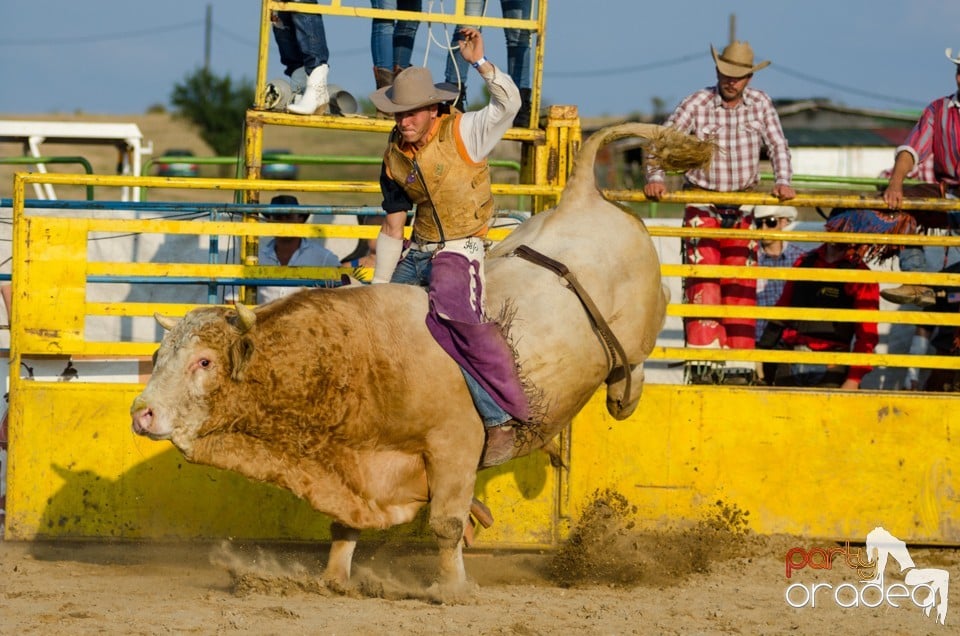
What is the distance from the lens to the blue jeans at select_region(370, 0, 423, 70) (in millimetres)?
7727

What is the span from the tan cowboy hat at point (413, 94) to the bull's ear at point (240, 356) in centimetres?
123

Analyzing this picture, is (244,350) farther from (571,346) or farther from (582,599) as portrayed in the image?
(582,599)

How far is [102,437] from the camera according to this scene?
21.3 feet

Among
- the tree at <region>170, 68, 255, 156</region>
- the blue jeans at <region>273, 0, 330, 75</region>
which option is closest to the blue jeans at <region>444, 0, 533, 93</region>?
the blue jeans at <region>273, 0, 330, 75</region>

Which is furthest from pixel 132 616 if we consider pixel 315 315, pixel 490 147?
pixel 490 147

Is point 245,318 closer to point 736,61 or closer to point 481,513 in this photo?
point 481,513

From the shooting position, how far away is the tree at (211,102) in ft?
162

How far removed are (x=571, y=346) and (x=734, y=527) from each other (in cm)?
198

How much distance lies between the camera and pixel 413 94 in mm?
5184

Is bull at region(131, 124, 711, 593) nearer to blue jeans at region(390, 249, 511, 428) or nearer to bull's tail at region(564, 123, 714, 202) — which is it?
blue jeans at region(390, 249, 511, 428)

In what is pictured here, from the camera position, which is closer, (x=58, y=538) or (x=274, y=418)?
(x=274, y=418)

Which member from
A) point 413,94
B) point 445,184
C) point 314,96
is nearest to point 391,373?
point 445,184

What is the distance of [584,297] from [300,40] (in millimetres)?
3169

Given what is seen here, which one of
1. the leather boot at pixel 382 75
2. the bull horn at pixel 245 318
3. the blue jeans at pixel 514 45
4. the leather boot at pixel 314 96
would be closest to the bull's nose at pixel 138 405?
the bull horn at pixel 245 318
